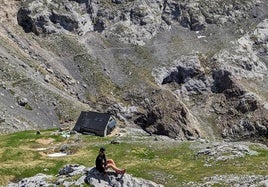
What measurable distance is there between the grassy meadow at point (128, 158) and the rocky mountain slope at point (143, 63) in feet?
131

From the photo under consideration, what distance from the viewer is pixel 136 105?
144625mm

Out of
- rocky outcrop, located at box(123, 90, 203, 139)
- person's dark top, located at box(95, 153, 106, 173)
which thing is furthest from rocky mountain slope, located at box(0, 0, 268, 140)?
person's dark top, located at box(95, 153, 106, 173)

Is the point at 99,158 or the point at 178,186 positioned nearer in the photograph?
the point at 99,158

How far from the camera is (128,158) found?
2625 inches

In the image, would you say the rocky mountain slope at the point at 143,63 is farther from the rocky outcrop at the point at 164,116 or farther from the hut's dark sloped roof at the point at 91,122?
the hut's dark sloped roof at the point at 91,122

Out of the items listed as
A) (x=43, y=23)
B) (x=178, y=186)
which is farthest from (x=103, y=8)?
(x=178, y=186)

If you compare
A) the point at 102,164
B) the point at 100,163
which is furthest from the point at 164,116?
the point at 100,163

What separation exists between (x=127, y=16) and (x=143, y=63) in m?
26.3

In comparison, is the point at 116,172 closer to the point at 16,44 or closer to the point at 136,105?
the point at 136,105

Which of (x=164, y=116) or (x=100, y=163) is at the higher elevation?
(x=164, y=116)

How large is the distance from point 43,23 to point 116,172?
5032 inches

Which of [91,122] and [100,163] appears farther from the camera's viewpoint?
[91,122]

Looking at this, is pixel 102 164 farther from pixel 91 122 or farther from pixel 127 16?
pixel 127 16

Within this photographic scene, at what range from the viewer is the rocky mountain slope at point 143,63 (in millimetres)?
137375
